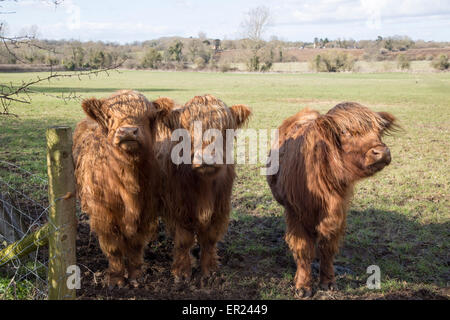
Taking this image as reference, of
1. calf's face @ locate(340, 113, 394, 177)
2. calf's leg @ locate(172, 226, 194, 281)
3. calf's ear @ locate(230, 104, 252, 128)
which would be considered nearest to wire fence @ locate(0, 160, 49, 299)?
calf's leg @ locate(172, 226, 194, 281)

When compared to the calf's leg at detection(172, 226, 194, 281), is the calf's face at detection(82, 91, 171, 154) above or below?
above

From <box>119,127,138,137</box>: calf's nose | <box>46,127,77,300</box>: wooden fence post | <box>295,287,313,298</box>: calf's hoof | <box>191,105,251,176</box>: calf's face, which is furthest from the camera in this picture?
<box>295,287,313,298</box>: calf's hoof

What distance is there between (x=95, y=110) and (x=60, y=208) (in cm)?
111

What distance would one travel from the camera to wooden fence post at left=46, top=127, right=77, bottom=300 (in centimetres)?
275

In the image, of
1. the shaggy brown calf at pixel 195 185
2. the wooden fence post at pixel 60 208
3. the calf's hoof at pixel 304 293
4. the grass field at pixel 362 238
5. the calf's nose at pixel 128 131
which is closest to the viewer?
the wooden fence post at pixel 60 208

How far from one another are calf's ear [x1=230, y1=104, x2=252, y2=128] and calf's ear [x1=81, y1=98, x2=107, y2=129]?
1.33 metres

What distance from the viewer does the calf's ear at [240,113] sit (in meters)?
3.95

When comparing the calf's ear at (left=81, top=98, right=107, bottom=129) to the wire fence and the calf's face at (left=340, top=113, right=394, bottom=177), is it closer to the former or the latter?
the wire fence

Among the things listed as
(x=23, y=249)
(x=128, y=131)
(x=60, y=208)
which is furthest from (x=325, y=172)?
(x=23, y=249)

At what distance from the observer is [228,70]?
75938 mm

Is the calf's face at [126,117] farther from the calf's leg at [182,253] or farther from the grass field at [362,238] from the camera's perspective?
the calf's leg at [182,253]

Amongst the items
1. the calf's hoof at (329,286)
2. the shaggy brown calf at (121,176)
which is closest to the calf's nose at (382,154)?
the calf's hoof at (329,286)

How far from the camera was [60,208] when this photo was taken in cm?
282

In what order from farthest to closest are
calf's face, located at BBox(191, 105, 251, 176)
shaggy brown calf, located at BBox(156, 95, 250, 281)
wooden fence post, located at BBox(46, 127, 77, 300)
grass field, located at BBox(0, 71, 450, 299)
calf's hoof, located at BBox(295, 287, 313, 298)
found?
grass field, located at BBox(0, 71, 450, 299), calf's hoof, located at BBox(295, 287, 313, 298), shaggy brown calf, located at BBox(156, 95, 250, 281), calf's face, located at BBox(191, 105, 251, 176), wooden fence post, located at BBox(46, 127, 77, 300)
